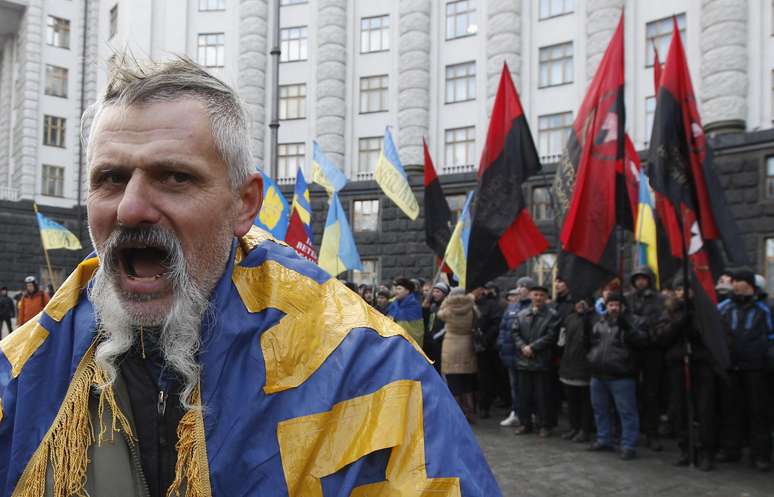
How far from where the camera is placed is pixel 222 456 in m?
1.43

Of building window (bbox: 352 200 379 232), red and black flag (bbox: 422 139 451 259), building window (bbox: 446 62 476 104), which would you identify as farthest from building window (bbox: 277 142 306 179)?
red and black flag (bbox: 422 139 451 259)

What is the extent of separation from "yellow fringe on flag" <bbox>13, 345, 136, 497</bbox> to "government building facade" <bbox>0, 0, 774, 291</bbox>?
1841cm

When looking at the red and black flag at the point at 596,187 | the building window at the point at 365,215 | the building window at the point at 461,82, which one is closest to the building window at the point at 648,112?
the building window at the point at 461,82

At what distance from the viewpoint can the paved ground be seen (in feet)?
20.3

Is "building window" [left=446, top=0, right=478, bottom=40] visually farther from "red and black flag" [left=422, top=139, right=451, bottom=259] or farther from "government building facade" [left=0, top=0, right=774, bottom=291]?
"red and black flag" [left=422, top=139, right=451, bottom=259]

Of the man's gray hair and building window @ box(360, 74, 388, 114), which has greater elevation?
building window @ box(360, 74, 388, 114)

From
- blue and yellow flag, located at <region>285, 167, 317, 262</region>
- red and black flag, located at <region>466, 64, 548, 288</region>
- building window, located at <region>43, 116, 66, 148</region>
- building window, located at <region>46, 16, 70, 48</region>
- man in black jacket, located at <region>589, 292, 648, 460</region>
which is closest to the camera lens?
man in black jacket, located at <region>589, 292, 648, 460</region>

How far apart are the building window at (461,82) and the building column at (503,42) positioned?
819 millimetres

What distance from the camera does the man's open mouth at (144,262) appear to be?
1.56 metres

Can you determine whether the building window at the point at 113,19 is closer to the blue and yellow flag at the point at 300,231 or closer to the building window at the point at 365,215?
the building window at the point at 365,215

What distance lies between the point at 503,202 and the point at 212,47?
23253 mm

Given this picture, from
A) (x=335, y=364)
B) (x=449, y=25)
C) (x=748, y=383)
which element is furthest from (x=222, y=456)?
(x=449, y=25)

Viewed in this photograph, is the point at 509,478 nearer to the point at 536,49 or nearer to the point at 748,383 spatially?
the point at 748,383

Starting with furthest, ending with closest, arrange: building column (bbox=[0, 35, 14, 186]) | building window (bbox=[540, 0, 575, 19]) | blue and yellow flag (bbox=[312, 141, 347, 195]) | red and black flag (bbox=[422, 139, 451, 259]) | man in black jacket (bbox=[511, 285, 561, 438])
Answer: building column (bbox=[0, 35, 14, 186]), building window (bbox=[540, 0, 575, 19]), blue and yellow flag (bbox=[312, 141, 347, 195]), red and black flag (bbox=[422, 139, 451, 259]), man in black jacket (bbox=[511, 285, 561, 438])
